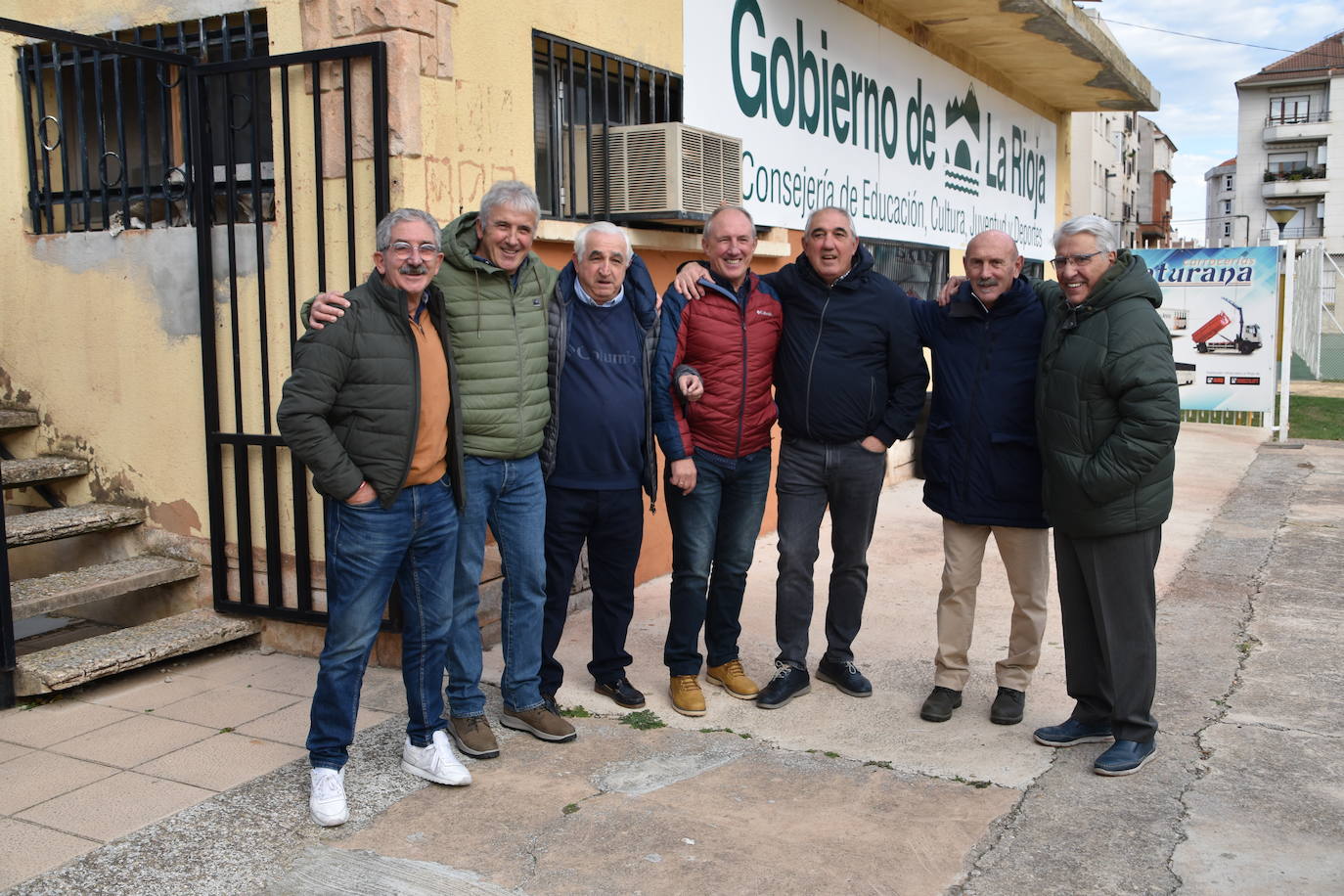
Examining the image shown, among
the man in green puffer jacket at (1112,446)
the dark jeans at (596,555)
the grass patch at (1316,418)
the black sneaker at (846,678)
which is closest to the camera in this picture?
the man in green puffer jacket at (1112,446)

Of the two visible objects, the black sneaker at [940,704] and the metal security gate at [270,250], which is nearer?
the black sneaker at [940,704]

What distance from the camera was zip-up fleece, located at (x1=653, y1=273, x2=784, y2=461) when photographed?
4.55m

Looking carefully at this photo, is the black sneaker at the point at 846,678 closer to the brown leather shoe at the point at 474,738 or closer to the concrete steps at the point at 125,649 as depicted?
the brown leather shoe at the point at 474,738

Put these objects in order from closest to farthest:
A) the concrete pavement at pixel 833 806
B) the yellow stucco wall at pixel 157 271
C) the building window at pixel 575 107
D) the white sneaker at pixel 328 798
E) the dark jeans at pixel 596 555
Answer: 1. the concrete pavement at pixel 833 806
2. the white sneaker at pixel 328 798
3. the dark jeans at pixel 596 555
4. the yellow stucco wall at pixel 157 271
5. the building window at pixel 575 107

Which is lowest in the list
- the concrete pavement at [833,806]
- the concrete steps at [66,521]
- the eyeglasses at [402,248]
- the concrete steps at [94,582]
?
the concrete pavement at [833,806]

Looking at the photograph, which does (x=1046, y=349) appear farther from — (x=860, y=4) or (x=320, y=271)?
(x=860, y=4)

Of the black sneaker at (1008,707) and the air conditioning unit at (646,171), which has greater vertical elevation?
the air conditioning unit at (646,171)

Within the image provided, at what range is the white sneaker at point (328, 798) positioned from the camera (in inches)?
141

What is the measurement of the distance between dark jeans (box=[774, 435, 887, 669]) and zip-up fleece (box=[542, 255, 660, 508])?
599 millimetres

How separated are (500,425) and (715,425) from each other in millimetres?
940

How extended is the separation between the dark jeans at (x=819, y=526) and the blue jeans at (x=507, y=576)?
41.8 inches

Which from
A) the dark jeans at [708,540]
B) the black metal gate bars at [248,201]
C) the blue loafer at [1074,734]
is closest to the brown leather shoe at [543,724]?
the dark jeans at [708,540]

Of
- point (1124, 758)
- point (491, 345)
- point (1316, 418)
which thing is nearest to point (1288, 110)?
point (1316, 418)

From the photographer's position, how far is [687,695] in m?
4.68
